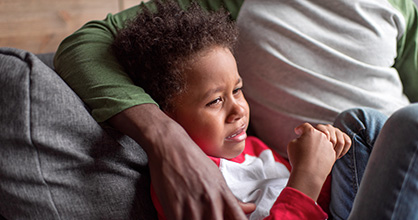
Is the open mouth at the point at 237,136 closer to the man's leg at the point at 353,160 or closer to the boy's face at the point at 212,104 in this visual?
the boy's face at the point at 212,104

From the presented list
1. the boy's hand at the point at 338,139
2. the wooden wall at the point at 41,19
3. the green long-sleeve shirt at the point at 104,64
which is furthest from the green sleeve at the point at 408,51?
the wooden wall at the point at 41,19

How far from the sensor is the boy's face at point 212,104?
0.88 meters

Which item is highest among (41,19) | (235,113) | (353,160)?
(41,19)

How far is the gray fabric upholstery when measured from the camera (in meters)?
0.72

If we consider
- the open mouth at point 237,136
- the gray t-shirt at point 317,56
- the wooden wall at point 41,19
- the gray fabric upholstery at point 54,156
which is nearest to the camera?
→ the gray fabric upholstery at point 54,156

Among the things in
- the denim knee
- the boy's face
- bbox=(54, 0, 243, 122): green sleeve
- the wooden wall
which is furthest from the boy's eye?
the wooden wall

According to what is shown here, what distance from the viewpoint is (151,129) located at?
2.32ft

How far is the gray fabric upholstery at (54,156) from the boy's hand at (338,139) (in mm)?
398

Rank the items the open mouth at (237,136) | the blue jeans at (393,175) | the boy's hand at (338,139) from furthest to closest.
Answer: the open mouth at (237,136) < the boy's hand at (338,139) < the blue jeans at (393,175)

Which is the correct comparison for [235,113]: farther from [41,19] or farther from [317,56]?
[41,19]

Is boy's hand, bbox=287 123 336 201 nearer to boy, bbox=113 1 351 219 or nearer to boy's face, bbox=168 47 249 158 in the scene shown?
boy, bbox=113 1 351 219

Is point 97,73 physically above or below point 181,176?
above

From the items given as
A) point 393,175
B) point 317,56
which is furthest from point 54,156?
point 317,56

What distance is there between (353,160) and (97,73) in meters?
0.59
